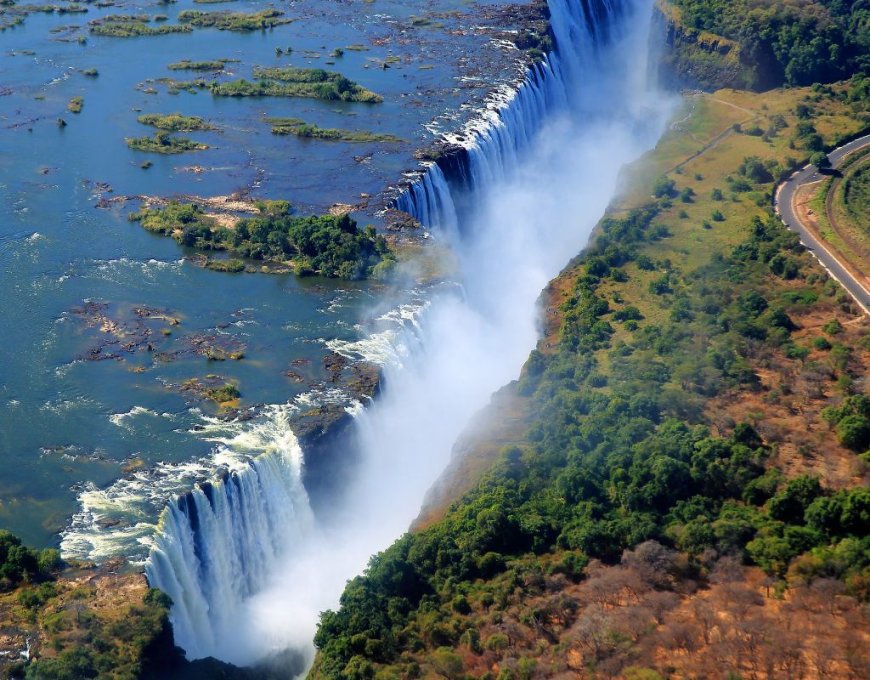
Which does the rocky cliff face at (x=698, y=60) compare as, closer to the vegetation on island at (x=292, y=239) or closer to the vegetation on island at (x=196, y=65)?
the vegetation on island at (x=196, y=65)

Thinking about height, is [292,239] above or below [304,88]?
below

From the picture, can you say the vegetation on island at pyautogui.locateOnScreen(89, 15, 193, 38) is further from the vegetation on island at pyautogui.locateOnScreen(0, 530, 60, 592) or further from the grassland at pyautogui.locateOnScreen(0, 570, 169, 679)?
the grassland at pyautogui.locateOnScreen(0, 570, 169, 679)

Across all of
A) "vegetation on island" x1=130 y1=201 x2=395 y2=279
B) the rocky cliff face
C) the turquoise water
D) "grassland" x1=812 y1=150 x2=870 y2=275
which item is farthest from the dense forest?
"vegetation on island" x1=130 y1=201 x2=395 y2=279

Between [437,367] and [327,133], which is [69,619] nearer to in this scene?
[437,367]

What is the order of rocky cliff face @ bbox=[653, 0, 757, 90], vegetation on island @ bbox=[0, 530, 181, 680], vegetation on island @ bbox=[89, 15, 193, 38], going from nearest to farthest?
vegetation on island @ bbox=[0, 530, 181, 680] < rocky cliff face @ bbox=[653, 0, 757, 90] < vegetation on island @ bbox=[89, 15, 193, 38]

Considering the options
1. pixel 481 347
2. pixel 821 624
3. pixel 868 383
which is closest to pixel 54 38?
pixel 481 347

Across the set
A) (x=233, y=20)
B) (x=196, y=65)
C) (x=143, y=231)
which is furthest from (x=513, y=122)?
(x=233, y=20)

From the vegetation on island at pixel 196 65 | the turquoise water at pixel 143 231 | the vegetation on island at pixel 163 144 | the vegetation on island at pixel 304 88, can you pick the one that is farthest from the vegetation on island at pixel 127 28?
the vegetation on island at pixel 163 144
